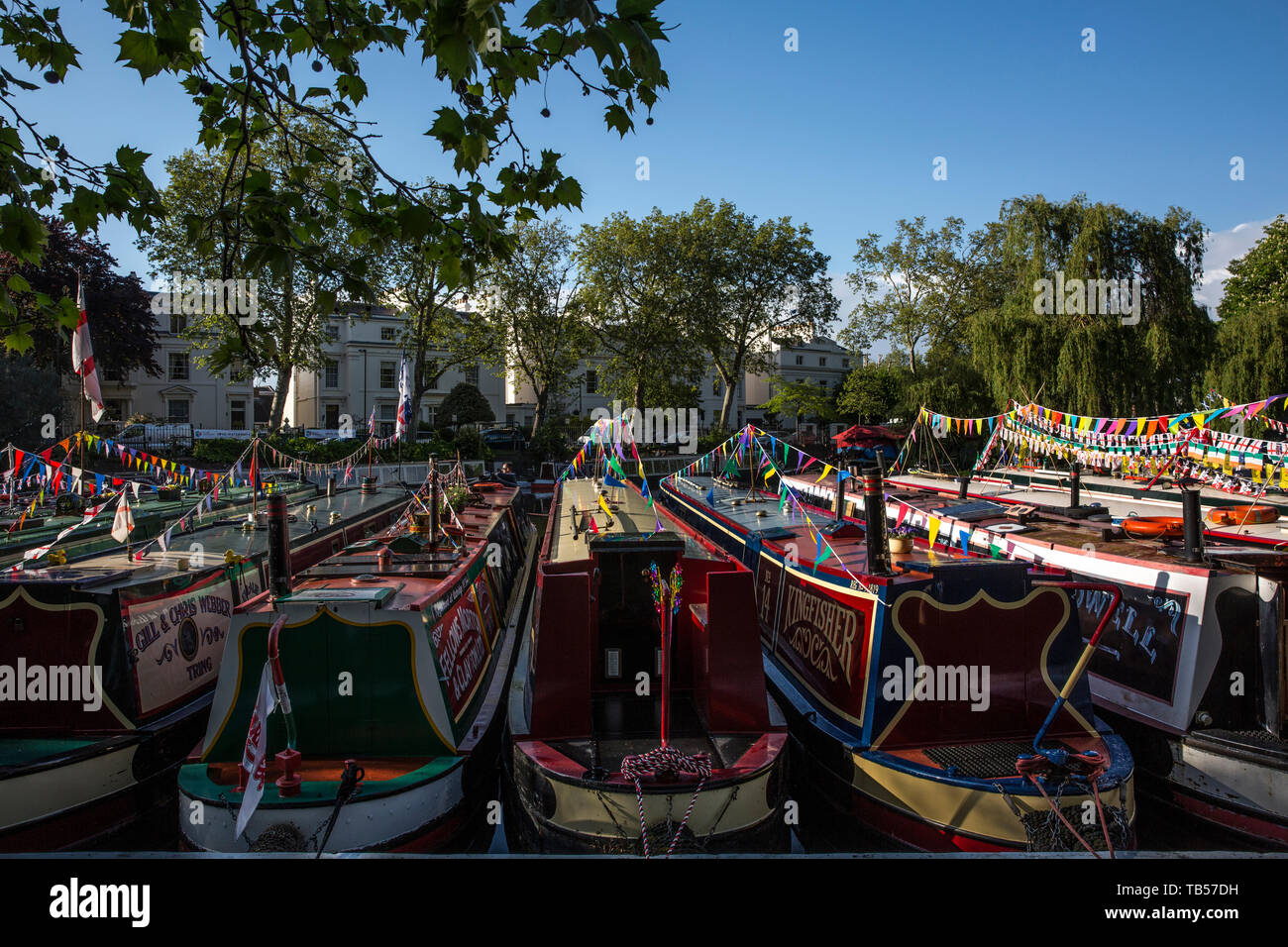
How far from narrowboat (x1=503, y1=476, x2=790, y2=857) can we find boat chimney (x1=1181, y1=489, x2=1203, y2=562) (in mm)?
3903

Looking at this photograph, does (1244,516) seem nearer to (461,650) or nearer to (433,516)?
(461,650)

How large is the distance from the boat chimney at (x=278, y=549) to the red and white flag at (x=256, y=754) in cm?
140

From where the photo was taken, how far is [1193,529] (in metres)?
6.52

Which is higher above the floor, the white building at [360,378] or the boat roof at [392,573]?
the white building at [360,378]

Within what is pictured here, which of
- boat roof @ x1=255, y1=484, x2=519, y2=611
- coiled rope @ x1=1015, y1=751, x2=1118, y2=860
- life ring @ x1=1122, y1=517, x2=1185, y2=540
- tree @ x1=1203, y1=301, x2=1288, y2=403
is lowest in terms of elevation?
coiled rope @ x1=1015, y1=751, x2=1118, y2=860

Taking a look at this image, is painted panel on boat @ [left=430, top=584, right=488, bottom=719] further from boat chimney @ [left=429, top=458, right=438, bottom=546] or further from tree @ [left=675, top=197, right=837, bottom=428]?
tree @ [left=675, top=197, right=837, bottom=428]

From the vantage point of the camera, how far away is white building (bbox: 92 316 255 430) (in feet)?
143

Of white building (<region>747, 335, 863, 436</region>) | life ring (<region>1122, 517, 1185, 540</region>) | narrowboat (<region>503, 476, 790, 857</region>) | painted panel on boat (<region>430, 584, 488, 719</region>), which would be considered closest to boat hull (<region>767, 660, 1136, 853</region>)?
narrowboat (<region>503, 476, 790, 857</region>)

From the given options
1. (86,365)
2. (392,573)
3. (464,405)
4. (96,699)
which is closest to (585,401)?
(464,405)

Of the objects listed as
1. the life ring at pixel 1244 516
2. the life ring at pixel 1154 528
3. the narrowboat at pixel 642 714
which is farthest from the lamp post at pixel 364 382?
the life ring at pixel 1244 516

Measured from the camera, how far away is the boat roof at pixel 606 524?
7518mm

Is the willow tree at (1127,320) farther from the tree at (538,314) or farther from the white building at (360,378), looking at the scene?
the white building at (360,378)

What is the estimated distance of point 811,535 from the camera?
901cm

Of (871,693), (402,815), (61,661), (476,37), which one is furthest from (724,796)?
(61,661)
